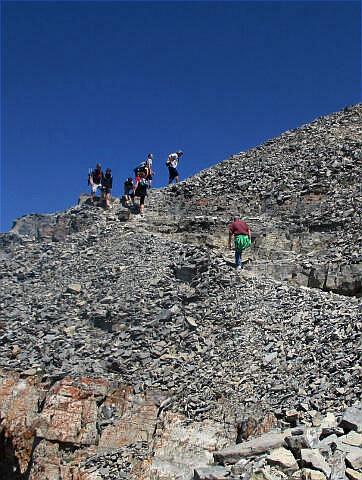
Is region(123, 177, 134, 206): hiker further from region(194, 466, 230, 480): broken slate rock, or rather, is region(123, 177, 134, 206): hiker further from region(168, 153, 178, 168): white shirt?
region(194, 466, 230, 480): broken slate rock

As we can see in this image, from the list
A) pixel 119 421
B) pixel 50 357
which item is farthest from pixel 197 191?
pixel 119 421

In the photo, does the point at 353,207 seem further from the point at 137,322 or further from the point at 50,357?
the point at 50,357

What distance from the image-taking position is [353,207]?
71.1 ft

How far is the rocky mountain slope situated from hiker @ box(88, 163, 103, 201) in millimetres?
1248

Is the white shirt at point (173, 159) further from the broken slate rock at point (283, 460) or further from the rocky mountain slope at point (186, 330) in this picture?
the broken slate rock at point (283, 460)

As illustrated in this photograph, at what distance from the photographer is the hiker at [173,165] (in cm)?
2834

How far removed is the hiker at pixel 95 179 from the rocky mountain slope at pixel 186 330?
1.25m

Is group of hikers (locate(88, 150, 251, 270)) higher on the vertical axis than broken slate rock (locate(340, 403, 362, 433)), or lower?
higher

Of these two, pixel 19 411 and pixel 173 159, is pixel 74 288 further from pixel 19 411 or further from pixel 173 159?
pixel 173 159

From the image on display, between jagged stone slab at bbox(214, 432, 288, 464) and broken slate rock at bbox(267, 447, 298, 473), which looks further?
jagged stone slab at bbox(214, 432, 288, 464)

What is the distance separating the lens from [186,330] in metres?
16.6

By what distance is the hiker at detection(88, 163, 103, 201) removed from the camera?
89.5 ft

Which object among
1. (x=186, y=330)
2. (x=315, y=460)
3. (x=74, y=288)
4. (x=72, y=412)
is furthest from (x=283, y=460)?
(x=74, y=288)

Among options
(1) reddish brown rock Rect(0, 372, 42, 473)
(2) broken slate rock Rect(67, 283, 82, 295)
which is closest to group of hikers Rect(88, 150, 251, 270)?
(2) broken slate rock Rect(67, 283, 82, 295)
